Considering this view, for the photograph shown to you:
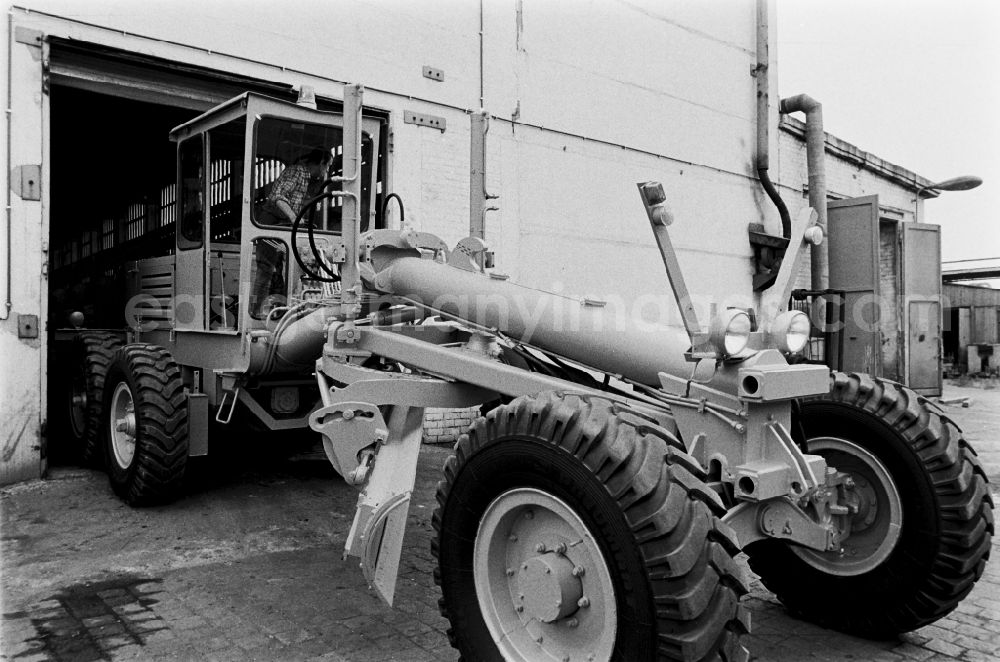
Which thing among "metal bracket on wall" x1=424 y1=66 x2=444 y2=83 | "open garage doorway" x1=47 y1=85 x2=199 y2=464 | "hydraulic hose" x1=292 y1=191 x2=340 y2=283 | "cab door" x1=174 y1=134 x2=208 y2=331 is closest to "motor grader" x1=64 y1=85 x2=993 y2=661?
"hydraulic hose" x1=292 y1=191 x2=340 y2=283

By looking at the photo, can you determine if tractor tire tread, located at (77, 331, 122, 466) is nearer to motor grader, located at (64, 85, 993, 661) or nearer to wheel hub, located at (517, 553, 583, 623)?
motor grader, located at (64, 85, 993, 661)

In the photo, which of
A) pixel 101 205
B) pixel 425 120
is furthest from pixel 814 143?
pixel 101 205

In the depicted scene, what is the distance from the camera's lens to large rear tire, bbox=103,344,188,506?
559 centimetres

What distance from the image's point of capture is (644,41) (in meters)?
11.4

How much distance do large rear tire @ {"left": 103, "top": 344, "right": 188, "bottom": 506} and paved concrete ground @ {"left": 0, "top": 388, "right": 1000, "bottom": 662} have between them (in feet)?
0.60

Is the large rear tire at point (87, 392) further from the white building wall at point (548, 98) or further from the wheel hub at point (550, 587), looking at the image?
the wheel hub at point (550, 587)

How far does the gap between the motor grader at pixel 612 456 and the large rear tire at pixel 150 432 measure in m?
0.06

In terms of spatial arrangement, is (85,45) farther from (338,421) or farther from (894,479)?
(894,479)

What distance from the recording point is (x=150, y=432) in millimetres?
5574

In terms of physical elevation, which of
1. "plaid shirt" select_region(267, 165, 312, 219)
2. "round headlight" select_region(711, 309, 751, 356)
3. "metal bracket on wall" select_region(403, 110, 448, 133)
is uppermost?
"metal bracket on wall" select_region(403, 110, 448, 133)

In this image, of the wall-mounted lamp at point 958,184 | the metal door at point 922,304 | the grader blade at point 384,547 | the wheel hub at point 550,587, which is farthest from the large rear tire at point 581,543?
the wall-mounted lamp at point 958,184

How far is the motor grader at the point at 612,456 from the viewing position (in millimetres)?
2404

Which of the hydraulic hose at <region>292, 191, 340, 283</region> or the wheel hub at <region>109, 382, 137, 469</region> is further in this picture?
the wheel hub at <region>109, 382, 137, 469</region>

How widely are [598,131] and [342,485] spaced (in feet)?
20.8
